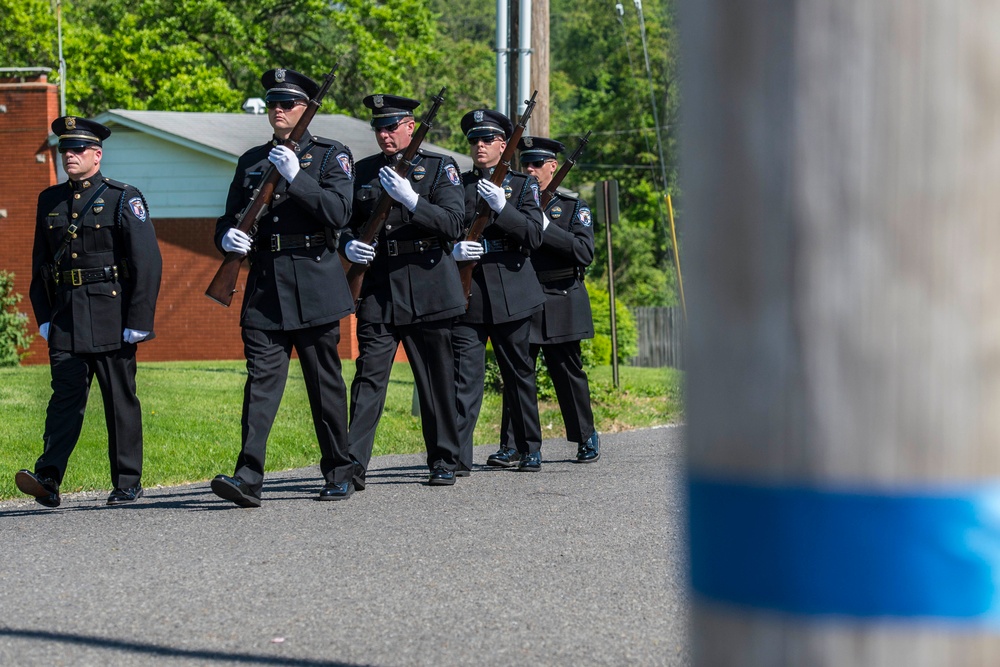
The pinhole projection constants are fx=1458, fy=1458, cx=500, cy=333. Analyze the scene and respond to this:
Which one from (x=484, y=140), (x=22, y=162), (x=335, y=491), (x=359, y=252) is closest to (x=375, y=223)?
(x=359, y=252)

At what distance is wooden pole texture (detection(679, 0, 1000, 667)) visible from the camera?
1024mm

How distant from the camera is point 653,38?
4978cm

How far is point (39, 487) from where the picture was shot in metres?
7.33

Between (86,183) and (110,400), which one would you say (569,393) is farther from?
(86,183)

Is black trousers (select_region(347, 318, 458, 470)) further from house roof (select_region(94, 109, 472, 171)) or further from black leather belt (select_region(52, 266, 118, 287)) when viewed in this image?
house roof (select_region(94, 109, 472, 171))

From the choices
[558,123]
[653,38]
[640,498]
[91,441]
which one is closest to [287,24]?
[653,38]

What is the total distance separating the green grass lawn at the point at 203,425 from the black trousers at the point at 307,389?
1.64 metres

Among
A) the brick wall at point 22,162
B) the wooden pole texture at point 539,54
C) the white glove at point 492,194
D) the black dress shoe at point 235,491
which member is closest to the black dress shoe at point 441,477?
the black dress shoe at point 235,491

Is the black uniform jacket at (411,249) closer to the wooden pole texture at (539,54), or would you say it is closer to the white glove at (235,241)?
the white glove at (235,241)

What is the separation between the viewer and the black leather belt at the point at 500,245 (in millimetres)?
9242

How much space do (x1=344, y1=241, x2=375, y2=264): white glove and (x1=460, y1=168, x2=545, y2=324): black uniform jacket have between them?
1.22m

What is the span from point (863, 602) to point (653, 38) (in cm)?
5005

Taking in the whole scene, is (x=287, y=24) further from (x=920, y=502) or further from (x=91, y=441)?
(x=920, y=502)

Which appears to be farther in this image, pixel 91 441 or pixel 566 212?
pixel 91 441
